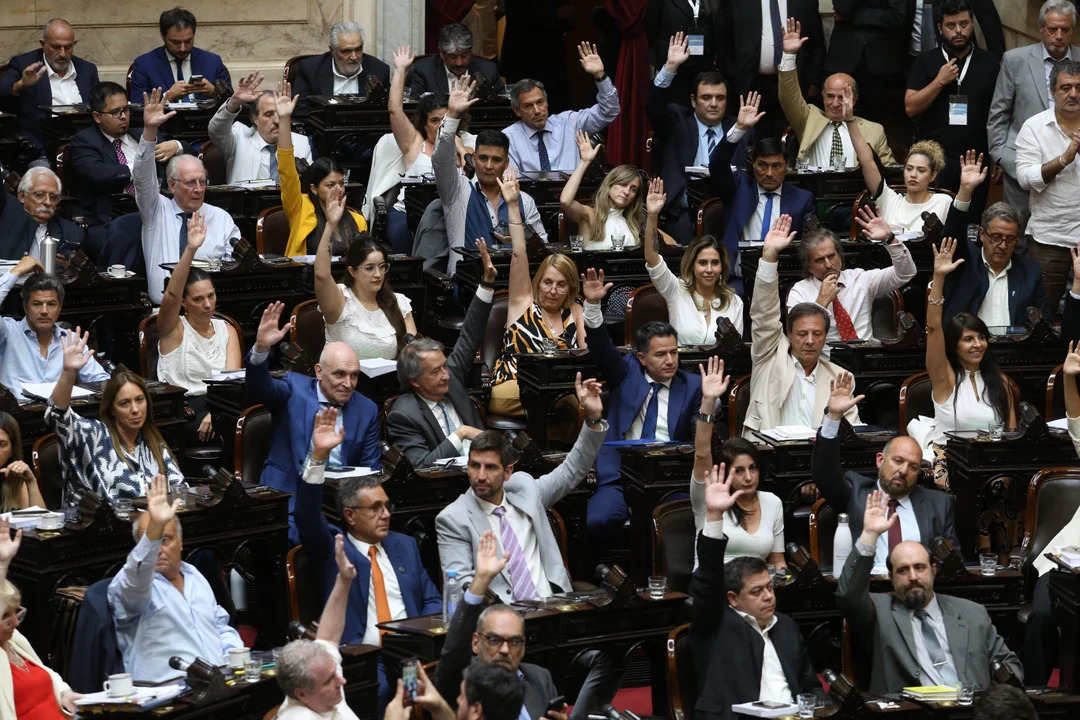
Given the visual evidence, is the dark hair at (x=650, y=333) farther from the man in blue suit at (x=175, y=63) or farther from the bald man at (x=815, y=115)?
the man in blue suit at (x=175, y=63)

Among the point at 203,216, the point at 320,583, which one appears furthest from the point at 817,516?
the point at 203,216

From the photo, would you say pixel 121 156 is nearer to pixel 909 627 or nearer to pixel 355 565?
pixel 355 565

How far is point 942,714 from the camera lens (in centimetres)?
559

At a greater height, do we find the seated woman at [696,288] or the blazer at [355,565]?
the seated woman at [696,288]

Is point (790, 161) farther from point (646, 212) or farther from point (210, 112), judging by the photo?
point (210, 112)

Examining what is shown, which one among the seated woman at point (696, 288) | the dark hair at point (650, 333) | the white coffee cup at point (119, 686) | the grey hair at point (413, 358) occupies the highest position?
the seated woman at point (696, 288)

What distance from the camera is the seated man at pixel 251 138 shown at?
30.2 feet

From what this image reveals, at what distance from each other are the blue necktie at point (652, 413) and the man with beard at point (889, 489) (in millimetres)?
760

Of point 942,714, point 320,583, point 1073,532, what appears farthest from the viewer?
point 1073,532

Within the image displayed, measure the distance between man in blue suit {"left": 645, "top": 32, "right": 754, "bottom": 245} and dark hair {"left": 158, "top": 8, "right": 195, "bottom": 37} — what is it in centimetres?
243

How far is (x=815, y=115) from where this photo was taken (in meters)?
9.61

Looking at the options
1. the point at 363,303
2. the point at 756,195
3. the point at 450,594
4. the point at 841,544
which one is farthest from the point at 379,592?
the point at 756,195

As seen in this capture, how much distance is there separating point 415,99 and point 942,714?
5.09 metres

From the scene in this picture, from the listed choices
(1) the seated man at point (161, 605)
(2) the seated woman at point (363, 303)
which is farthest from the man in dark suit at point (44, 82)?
(1) the seated man at point (161, 605)
